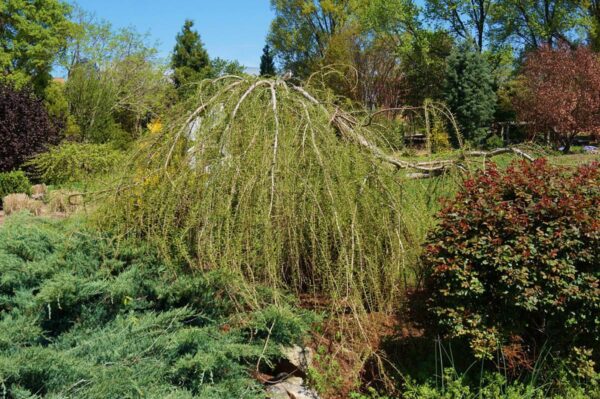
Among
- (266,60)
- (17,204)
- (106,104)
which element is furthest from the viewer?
(266,60)

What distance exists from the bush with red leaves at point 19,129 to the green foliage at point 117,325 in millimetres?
8683

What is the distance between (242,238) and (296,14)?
111 ft

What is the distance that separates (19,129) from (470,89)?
16.8 metres

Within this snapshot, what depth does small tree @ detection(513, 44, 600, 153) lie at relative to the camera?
16906 millimetres

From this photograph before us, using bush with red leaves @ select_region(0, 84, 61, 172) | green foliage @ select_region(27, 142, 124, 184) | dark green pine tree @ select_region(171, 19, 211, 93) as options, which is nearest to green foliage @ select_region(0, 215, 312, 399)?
green foliage @ select_region(27, 142, 124, 184)

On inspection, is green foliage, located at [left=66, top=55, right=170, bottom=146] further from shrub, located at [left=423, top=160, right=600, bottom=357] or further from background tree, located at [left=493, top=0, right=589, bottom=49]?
background tree, located at [left=493, top=0, right=589, bottom=49]

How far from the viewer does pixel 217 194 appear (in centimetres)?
294

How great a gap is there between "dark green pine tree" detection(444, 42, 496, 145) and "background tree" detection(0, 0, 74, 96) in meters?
15.1

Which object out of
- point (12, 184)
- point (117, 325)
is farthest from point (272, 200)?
point (12, 184)

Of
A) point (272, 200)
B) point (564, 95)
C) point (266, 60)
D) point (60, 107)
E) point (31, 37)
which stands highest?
point (266, 60)

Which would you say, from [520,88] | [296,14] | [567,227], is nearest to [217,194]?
[567,227]

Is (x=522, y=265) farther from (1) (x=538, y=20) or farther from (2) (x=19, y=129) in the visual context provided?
(1) (x=538, y=20)

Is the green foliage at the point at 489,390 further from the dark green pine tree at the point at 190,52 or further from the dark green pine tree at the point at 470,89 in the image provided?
the dark green pine tree at the point at 190,52

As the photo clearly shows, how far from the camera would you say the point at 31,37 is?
54.9ft
